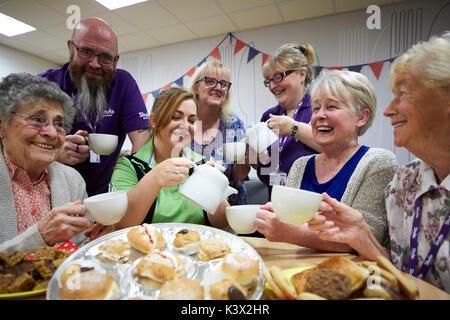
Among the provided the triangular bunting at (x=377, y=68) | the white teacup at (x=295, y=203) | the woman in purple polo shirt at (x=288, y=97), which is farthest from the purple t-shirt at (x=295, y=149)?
the triangular bunting at (x=377, y=68)

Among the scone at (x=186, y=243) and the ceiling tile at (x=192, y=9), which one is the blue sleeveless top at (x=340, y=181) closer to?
the scone at (x=186, y=243)

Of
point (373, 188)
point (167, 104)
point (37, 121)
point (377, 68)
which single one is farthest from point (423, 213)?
point (377, 68)

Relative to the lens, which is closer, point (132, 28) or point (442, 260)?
point (442, 260)

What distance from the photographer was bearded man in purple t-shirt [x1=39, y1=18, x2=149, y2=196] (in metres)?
1.45

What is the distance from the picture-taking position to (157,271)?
657 mm

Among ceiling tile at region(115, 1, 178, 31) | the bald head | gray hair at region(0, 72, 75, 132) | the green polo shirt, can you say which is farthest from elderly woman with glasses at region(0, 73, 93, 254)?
ceiling tile at region(115, 1, 178, 31)

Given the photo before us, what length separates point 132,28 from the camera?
228 cm

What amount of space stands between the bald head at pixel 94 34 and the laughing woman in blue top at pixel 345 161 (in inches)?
49.5

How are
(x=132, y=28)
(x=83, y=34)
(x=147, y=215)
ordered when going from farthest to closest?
1. (x=132, y=28)
2. (x=83, y=34)
3. (x=147, y=215)

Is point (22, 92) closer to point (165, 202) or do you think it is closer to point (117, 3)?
point (165, 202)

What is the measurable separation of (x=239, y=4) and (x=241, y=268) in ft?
9.22
